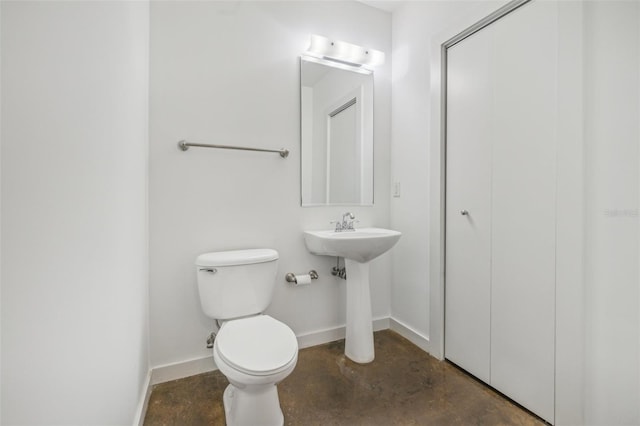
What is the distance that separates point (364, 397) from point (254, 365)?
73 centimetres

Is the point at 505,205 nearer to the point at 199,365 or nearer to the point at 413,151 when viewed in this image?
the point at 413,151

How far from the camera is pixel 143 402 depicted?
4.44ft

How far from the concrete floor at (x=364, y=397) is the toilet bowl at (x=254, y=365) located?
0.18m

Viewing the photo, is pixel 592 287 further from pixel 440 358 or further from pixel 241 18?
pixel 241 18

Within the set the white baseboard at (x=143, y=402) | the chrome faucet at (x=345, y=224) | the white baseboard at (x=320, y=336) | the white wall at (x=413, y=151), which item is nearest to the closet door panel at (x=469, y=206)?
the white wall at (x=413, y=151)

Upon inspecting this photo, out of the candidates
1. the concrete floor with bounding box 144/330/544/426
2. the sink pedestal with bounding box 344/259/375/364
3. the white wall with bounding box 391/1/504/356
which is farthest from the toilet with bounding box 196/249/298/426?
the white wall with bounding box 391/1/504/356

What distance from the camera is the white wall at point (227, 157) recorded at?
1.60m

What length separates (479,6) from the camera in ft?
5.12

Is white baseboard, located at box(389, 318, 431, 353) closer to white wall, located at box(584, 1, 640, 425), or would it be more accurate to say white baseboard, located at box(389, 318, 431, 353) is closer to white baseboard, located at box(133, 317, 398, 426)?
white baseboard, located at box(133, 317, 398, 426)

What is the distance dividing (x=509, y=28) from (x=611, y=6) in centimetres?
40

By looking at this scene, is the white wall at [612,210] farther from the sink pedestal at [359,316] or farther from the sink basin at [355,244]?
the sink pedestal at [359,316]

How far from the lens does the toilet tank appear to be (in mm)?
1498

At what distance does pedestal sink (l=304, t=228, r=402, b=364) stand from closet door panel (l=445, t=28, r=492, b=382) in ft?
1.26

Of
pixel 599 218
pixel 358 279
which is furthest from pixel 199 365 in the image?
pixel 599 218
